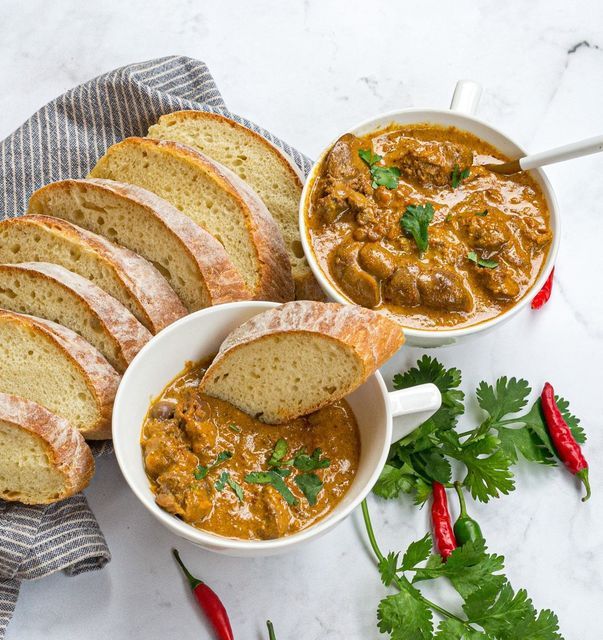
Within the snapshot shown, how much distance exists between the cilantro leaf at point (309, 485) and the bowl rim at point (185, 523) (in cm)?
10

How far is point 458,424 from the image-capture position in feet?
15.6

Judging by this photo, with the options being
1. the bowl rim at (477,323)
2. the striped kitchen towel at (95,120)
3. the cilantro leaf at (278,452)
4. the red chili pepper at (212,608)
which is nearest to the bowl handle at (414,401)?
the bowl rim at (477,323)

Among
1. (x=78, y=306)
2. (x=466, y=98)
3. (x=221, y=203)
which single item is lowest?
(x=78, y=306)

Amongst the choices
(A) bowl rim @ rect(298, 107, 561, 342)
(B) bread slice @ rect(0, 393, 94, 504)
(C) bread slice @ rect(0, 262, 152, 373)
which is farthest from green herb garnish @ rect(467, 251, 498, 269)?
(B) bread slice @ rect(0, 393, 94, 504)

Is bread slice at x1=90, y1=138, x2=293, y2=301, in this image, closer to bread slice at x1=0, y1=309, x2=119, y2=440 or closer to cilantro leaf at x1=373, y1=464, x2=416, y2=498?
bread slice at x1=0, y1=309, x2=119, y2=440

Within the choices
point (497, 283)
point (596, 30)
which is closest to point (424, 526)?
point (497, 283)

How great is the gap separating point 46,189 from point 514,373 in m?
2.61

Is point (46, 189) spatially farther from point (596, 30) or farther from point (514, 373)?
point (596, 30)

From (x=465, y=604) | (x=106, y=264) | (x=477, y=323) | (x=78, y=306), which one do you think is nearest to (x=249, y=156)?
(x=106, y=264)

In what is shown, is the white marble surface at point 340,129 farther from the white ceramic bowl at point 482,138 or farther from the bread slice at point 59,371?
the white ceramic bowl at point 482,138

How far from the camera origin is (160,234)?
4.26m

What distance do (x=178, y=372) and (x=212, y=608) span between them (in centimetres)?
114

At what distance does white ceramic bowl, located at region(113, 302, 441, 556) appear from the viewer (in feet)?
11.9

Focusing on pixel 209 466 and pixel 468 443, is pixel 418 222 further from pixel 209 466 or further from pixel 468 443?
pixel 209 466
